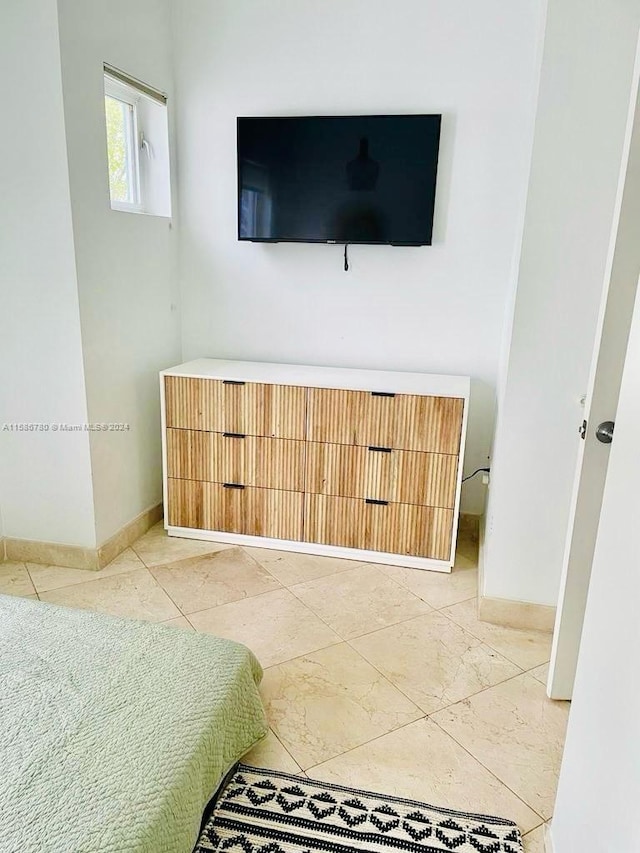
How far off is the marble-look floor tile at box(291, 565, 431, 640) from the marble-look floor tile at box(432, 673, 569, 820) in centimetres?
49

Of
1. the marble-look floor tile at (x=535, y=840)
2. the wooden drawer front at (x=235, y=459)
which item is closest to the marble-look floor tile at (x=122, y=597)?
the wooden drawer front at (x=235, y=459)

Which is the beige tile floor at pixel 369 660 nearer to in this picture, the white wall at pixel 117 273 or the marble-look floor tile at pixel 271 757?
the marble-look floor tile at pixel 271 757

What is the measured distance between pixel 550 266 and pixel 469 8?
4.41ft

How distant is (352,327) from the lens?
2955 millimetres

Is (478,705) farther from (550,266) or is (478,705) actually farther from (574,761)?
(550,266)

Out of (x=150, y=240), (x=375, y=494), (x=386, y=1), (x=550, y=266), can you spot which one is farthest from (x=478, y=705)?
(x=386, y=1)

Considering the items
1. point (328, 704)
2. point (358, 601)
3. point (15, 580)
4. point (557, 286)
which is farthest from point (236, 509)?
point (557, 286)

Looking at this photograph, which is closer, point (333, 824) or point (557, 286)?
point (333, 824)

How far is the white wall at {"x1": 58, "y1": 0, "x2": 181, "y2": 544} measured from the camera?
2.26 metres

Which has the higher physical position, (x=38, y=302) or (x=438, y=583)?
(x=38, y=302)

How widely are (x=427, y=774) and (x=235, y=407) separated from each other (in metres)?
1.65

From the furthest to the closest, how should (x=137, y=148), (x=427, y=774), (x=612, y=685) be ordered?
(x=137, y=148) < (x=427, y=774) < (x=612, y=685)

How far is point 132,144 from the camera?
9.34 ft

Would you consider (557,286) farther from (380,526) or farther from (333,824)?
(333,824)
